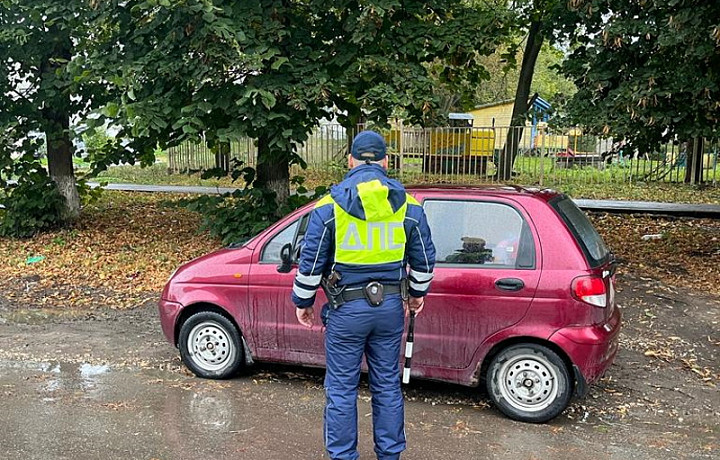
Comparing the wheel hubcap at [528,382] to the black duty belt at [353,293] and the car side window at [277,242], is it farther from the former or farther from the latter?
the car side window at [277,242]

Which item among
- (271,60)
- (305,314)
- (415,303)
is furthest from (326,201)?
(271,60)

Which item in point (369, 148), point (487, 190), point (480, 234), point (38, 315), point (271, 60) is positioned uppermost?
point (271, 60)

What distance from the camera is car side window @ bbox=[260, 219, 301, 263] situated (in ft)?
17.3

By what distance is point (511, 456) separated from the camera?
13.6 feet

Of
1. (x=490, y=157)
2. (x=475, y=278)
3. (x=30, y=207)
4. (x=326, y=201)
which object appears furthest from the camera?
(x=490, y=157)

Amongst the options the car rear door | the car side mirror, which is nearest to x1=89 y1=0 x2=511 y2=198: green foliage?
the car side mirror

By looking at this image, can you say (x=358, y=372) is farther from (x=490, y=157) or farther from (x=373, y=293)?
(x=490, y=157)

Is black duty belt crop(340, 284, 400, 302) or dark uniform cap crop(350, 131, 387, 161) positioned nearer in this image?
black duty belt crop(340, 284, 400, 302)

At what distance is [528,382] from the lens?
465cm

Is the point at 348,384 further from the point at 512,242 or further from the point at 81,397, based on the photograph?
the point at 81,397

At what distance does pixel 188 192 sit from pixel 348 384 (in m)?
15.5

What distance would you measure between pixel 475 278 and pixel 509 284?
24cm

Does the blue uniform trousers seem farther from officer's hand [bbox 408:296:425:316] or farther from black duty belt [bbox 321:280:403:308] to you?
officer's hand [bbox 408:296:425:316]

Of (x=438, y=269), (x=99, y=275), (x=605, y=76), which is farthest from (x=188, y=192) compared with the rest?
(x=438, y=269)
